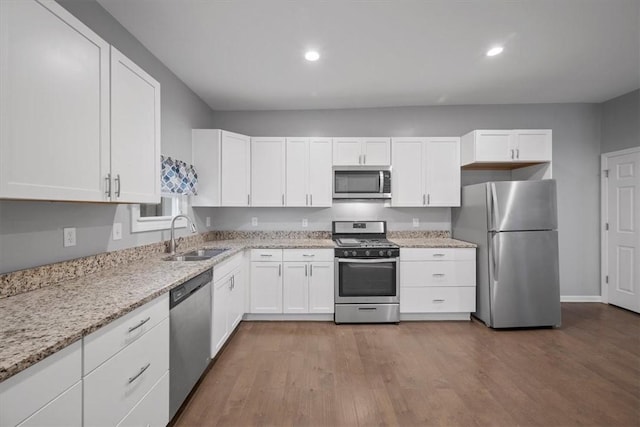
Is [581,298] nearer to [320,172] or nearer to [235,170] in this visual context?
[320,172]

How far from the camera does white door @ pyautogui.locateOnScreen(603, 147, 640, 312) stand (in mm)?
3553

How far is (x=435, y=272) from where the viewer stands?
11.1 ft

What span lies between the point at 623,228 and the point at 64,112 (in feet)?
18.5

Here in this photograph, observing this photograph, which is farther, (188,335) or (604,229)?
(604,229)

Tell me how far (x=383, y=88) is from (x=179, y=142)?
2.39 meters

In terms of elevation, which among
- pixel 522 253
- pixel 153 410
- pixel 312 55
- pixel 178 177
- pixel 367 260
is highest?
pixel 312 55

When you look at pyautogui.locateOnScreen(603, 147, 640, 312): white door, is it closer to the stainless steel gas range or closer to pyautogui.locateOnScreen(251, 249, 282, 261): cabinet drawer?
the stainless steel gas range

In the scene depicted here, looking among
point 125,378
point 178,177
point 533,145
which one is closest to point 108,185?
point 125,378

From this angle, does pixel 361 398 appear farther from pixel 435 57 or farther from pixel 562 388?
pixel 435 57

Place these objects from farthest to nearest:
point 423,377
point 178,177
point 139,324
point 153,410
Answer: point 178,177, point 423,377, point 153,410, point 139,324

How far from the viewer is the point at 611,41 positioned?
2453 mm

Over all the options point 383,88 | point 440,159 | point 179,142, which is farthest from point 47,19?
point 440,159

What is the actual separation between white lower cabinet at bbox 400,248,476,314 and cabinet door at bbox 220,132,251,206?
2.11 meters

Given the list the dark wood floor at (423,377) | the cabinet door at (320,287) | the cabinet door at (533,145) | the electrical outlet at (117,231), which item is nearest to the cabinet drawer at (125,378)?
the dark wood floor at (423,377)
